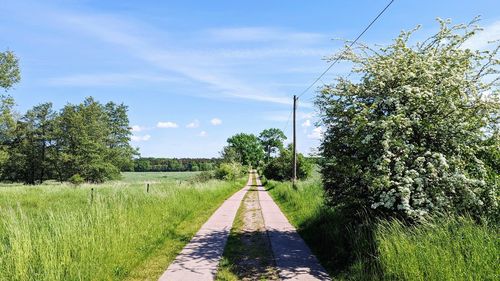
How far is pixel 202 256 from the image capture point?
8367mm

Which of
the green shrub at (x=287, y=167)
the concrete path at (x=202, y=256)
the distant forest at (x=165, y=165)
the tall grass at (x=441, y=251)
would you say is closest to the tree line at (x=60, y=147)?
the green shrub at (x=287, y=167)

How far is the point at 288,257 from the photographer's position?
8.31 meters

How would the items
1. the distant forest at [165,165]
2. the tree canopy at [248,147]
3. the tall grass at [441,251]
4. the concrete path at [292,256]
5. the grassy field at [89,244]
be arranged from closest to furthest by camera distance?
the tall grass at [441,251]
the grassy field at [89,244]
the concrete path at [292,256]
the tree canopy at [248,147]
the distant forest at [165,165]

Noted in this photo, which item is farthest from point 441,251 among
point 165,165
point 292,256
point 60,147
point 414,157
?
point 165,165

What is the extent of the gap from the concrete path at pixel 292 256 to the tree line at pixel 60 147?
50.1m

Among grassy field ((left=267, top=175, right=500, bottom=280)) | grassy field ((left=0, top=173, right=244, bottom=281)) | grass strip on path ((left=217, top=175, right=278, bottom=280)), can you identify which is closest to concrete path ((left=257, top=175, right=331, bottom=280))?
grass strip on path ((left=217, top=175, right=278, bottom=280))

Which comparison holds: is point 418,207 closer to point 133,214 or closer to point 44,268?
point 44,268

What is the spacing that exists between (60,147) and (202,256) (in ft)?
194

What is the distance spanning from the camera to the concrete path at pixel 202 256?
6843mm

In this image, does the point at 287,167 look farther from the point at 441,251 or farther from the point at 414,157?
the point at 441,251

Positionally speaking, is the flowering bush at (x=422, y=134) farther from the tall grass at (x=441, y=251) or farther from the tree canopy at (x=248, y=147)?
the tree canopy at (x=248, y=147)

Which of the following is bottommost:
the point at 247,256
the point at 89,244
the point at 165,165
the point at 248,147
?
the point at 247,256

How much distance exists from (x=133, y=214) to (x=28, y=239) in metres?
4.61

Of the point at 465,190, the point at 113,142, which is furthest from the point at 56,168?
the point at 465,190
